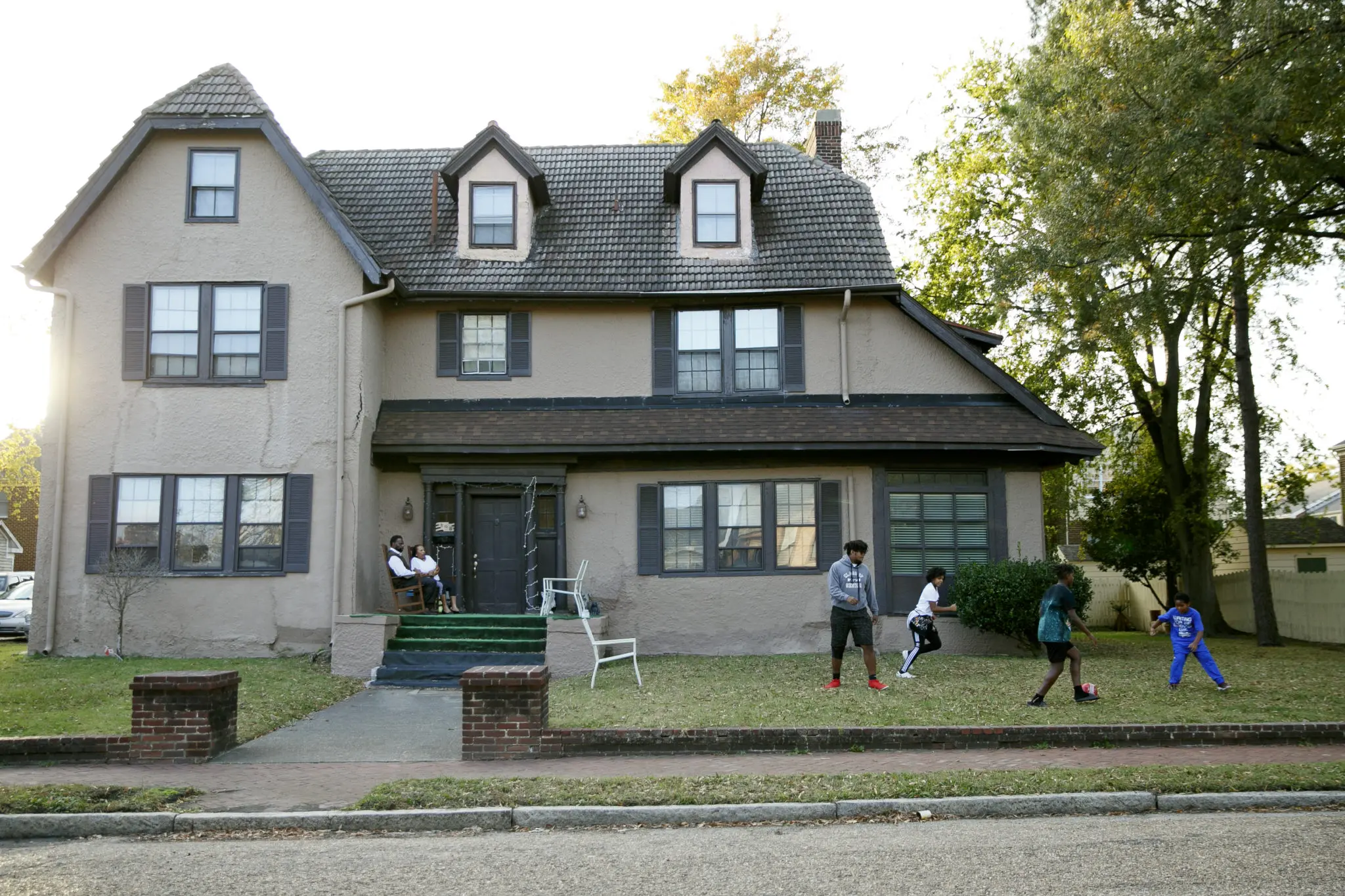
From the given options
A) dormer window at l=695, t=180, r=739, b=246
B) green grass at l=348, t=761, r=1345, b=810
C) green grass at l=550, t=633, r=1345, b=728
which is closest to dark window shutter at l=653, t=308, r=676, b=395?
dormer window at l=695, t=180, r=739, b=246

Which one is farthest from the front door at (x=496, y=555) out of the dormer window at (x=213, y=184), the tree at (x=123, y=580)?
the dormer window at (x=213, y=184)

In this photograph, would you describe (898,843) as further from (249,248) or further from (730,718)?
(249,248)

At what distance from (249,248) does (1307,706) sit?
52.0 ft

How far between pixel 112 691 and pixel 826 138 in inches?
668

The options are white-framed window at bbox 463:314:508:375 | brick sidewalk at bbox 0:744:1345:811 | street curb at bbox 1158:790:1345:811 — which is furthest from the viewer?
white-framed window at bbox 463:314:508:375

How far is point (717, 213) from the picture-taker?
20.2m

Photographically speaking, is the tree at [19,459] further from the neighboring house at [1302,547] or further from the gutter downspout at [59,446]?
the neighboring house at [1302,547]

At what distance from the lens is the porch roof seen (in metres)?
18.3

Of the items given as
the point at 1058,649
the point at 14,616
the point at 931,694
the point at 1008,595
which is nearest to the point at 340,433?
the point at 931,694

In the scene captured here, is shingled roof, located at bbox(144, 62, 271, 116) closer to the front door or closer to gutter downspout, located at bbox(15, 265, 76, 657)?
gutter downspout, located at bbox(15, 265, 76, 657)

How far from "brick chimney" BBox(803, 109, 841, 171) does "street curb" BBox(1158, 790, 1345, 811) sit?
17562 mm

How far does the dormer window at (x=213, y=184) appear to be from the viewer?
1834cm

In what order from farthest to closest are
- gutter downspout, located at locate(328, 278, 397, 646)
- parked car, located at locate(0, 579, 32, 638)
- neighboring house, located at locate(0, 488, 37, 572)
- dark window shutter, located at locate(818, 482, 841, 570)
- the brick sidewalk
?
1. neighboring house, located at locate(0, 488, 37, 572)
2. parked car, located at locate(0, 579, 32, 638)
3. dark window shutter, located at locate(818, 482, 841, 570)
4. gutter downspout, located at locate(328, 278, 397, 646)
5. the brick sidewalk

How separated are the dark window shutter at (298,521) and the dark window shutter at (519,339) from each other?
3.92 meters
